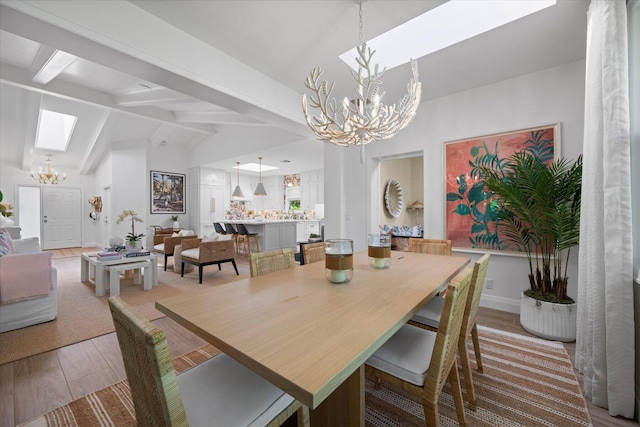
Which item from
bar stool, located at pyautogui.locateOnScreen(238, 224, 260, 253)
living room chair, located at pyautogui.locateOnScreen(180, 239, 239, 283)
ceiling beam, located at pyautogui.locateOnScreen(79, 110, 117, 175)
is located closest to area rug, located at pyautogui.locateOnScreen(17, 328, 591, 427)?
living room chair, located at pyautogui.locateOnScreen(180, 239, 239, 283)

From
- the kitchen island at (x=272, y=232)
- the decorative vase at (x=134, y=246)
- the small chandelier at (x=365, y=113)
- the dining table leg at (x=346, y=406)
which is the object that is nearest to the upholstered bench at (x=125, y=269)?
the decorative vase at (x=134, y=246)

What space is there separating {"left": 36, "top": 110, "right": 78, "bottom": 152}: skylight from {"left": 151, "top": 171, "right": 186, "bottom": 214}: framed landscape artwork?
212 centimetres

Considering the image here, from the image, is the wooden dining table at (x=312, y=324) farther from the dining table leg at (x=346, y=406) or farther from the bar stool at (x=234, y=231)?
the bar stool at (x=234, y=231)

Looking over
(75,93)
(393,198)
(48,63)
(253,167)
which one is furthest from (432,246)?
(253,167)

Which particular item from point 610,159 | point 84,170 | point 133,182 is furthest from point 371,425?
point 84,170

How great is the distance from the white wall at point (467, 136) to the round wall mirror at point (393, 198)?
69 centimetres

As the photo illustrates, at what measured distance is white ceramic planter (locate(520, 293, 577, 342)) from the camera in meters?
2.28

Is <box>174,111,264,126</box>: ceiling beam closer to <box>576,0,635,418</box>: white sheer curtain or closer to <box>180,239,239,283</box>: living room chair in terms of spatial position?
<box>180,239,239,283</box>: living room chair

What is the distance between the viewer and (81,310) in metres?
3.03

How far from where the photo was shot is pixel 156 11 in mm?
2035

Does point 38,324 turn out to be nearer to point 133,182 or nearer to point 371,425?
point 371,425

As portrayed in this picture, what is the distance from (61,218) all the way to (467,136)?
36.4 ft

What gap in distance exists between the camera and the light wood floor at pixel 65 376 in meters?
1.53

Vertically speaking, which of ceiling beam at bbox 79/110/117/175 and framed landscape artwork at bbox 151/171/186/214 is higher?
ceiling beam at bbox 79/110/117/175
